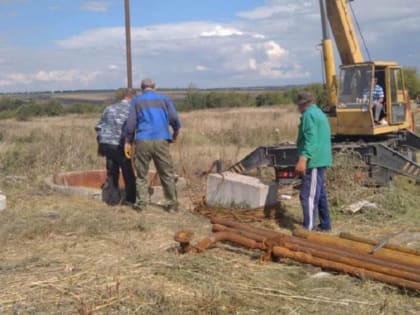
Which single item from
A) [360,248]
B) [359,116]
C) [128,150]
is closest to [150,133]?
[128,150]

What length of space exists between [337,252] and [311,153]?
2.13m

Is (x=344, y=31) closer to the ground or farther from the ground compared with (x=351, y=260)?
farther from the ground

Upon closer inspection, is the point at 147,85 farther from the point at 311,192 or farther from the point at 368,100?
the point at 368,100

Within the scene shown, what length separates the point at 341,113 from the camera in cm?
1326

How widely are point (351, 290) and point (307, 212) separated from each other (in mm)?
2601

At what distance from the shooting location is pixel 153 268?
5965mm

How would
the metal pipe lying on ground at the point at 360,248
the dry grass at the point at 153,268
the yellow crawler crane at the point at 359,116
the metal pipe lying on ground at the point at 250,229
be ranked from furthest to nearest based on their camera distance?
1. the yellow crawler crane at the point at 359,116
2. the metal pipe lying on ground at the point at 250,229
3. the metal pipe lying on ground at the point at 360,248
4. the dry grass at the point at 153,268

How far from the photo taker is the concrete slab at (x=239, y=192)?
9.41 m

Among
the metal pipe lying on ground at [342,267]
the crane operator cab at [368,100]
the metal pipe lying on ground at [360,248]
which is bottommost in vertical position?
the metal pipe lying on ground at [342,267]

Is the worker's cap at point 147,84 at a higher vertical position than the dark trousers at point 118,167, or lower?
higher

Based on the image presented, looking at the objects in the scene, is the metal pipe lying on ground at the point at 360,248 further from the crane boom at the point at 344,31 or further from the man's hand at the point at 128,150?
the crane boom at the point at 344,31

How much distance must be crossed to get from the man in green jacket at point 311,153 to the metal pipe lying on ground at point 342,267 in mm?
1908

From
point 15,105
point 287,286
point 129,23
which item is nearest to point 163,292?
point 287,286

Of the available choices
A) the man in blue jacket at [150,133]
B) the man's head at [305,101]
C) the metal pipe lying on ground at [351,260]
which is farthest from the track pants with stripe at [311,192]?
the man in blue jacket at [150,133]
